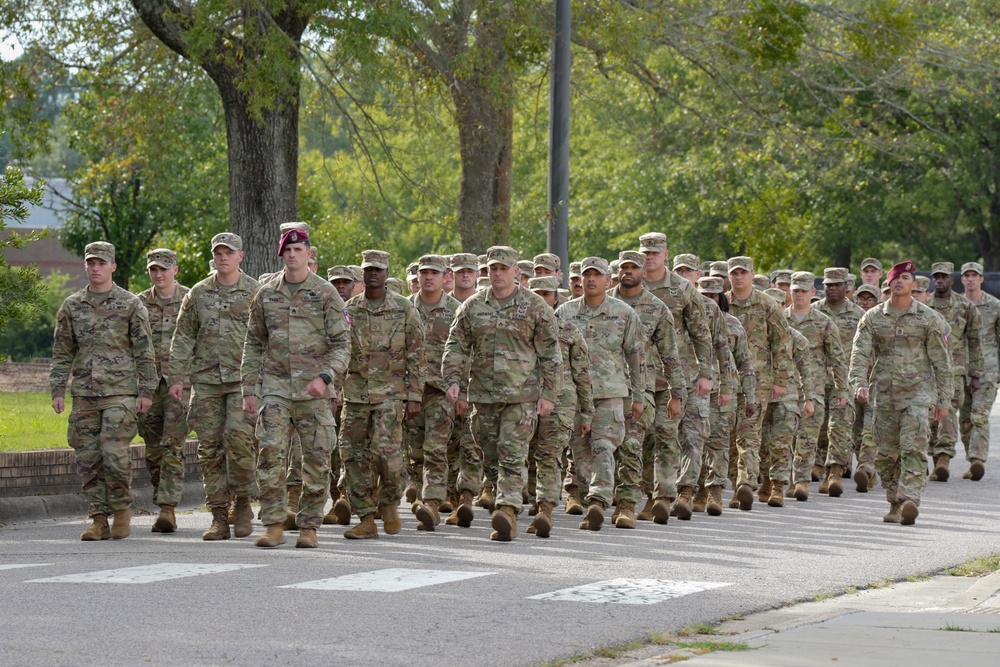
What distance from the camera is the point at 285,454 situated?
12.7 meters

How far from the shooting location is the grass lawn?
17.1 metres

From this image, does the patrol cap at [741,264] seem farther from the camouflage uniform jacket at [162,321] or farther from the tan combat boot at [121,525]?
the tan combat boot at [121,525]

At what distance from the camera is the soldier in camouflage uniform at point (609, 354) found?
14.0 m

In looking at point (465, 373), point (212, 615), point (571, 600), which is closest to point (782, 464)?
point (465, 373)

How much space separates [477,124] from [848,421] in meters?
7.79

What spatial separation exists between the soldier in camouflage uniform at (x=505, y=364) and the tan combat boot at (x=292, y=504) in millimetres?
1449

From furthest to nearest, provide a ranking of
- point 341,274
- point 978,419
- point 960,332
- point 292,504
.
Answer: point 960,332, point 978,419, point 341,274, point 292,504

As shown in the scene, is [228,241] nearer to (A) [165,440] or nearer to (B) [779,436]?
(A) [165,440]

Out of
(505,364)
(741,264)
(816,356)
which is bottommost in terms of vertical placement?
(505,364)

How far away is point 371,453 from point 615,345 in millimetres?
2086

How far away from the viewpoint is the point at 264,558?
11.8 meters

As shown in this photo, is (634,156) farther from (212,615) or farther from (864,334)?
(212,615)

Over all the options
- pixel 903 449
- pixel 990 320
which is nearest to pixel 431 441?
pixel 903 449

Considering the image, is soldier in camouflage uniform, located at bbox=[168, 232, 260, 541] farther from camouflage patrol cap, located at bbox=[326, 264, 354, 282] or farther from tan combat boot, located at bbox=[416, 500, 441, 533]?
camouflage patrol cap, located at bbox=[326, 264, 354, 282]
